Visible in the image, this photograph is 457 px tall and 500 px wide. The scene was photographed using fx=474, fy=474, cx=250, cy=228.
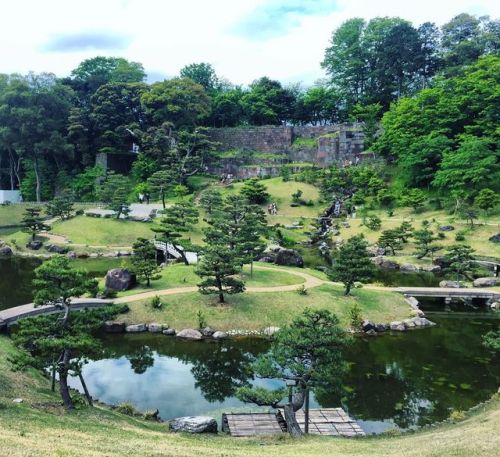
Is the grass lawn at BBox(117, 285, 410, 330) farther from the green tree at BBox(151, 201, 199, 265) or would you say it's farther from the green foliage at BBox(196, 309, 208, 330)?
the green tree at BBox(151, 201, 199, 265)

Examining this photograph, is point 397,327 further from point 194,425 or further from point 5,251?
point 5,251

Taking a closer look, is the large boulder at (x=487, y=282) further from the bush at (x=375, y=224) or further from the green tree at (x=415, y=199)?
the green tree at (x=415, y=199)

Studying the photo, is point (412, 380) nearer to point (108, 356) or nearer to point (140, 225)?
point (108, 356)

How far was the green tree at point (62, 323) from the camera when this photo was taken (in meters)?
14.3

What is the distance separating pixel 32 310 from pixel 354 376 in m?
16.2

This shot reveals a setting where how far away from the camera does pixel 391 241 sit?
142ft

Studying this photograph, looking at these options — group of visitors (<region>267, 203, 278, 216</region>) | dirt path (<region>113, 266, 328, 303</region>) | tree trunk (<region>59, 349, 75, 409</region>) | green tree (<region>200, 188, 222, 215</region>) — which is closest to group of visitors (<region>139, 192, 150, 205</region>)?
green tree (<region>200, 188, 222, 215</region>)

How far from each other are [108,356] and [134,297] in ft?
18.2

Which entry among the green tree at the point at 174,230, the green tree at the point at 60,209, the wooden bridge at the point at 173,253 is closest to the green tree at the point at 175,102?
the green tree at the point at 60,209

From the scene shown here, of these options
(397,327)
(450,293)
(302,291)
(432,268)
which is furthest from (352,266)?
(432,268)

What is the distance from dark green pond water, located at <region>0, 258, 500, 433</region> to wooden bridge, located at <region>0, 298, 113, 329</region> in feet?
9.47

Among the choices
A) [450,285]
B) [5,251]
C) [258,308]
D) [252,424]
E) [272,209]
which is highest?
[272,209]

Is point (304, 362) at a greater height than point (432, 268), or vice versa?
point (304, 362)

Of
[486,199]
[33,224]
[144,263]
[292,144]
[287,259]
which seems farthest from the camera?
[292,144]
